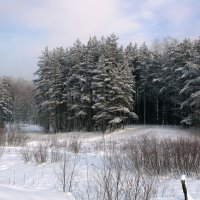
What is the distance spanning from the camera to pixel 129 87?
51.9 meters

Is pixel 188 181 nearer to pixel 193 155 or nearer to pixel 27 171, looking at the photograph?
pixel 193 155

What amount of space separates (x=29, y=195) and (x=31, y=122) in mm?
107175

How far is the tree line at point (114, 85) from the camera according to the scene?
50.1 metres

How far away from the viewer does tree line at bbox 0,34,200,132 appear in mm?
50062

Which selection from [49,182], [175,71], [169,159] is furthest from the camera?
[175,71]

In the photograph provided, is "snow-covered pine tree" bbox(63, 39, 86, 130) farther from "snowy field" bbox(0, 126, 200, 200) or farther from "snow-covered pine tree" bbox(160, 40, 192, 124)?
"snowy field" bbox(0, 126, 200, 200)

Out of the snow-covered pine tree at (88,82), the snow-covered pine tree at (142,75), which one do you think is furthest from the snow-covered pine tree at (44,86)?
the snow-covered pine tree at (142,75)

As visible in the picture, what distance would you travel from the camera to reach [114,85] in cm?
5191

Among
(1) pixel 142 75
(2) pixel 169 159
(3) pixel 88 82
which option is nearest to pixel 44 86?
(3) pixel 88 82

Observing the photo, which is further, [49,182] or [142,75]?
[142,75]

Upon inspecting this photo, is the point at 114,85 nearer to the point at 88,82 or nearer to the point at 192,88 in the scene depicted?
the point at 88,82

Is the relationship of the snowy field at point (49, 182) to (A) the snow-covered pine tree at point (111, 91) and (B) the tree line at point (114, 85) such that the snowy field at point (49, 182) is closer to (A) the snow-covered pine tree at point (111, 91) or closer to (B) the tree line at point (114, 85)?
(B) the tree line at point (114, 85)

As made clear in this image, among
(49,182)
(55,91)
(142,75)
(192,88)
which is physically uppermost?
(142,75)

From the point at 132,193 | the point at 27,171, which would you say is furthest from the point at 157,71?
the point at 132,193
